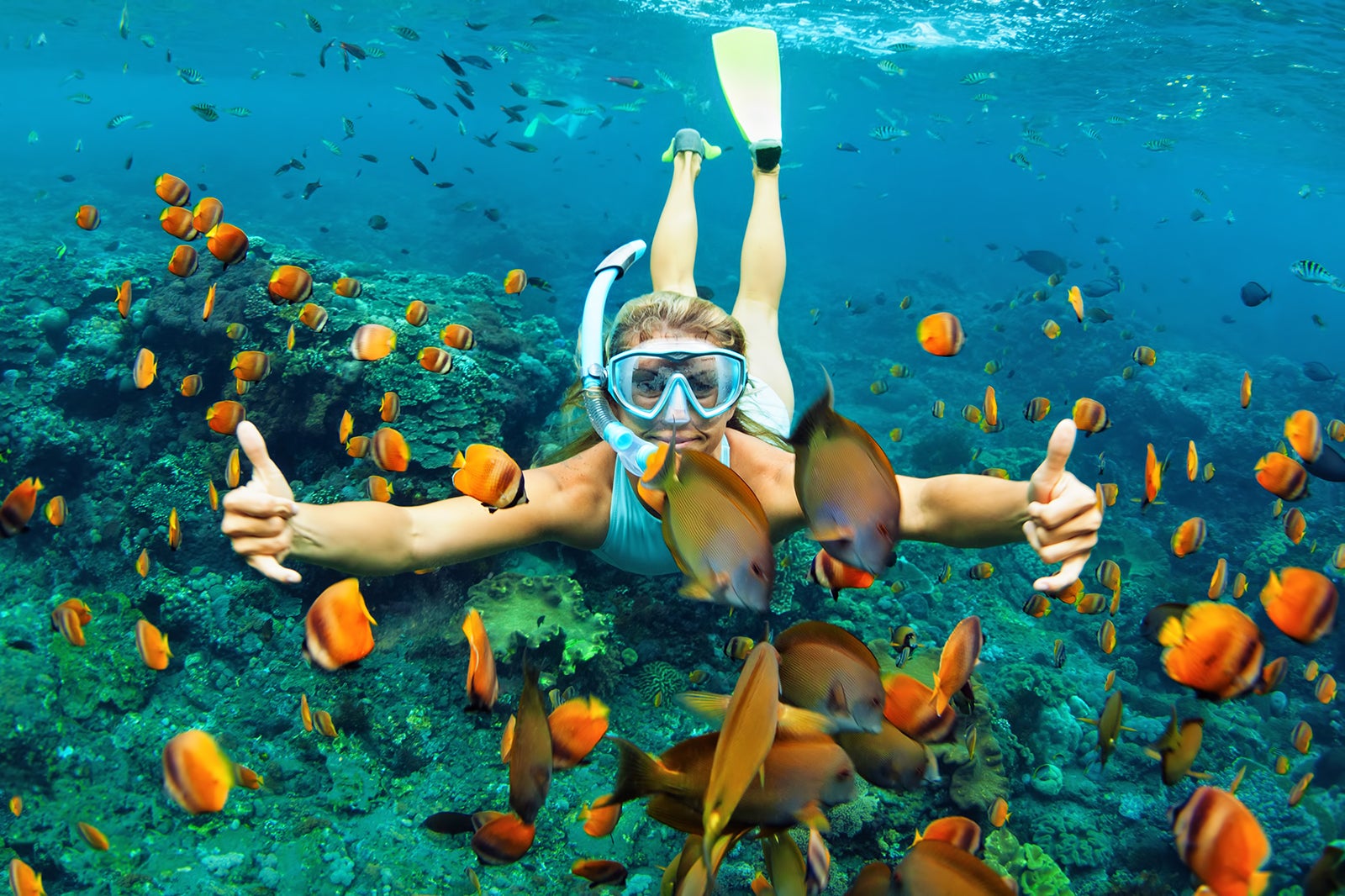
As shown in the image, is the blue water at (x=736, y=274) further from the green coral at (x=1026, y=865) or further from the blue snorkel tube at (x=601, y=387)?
the blue snorkel tube at (x=601, y=387)

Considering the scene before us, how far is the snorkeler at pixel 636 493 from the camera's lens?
2.19 m

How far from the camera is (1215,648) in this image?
2.18m

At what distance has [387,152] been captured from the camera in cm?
Answer: 7506

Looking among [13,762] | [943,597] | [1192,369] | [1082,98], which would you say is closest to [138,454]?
[13,762]

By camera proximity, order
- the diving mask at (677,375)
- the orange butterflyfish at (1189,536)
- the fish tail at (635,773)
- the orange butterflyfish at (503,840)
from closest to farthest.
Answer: the fish tail at (635,773) < the orange butterflyfish at (503,840) < the diving mask at (677,375) < the orange butterflyfish at (1189,536)

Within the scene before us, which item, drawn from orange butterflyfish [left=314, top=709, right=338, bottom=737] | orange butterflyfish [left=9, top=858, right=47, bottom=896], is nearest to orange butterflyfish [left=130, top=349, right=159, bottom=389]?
orange butterflyfish [left=314, top=709, right=338, bottom=737]

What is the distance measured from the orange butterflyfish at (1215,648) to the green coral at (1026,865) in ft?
13.3

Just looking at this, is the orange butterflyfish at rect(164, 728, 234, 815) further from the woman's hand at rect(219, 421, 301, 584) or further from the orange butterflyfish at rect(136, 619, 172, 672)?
the orange butterflyfish at rect(136, 619, 172, 672)

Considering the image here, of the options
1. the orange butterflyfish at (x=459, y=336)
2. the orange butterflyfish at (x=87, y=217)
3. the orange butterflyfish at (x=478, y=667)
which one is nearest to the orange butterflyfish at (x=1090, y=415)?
the orange butterflyfish at (x=478, y=667)

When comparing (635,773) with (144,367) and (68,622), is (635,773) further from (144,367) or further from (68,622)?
(144,367)

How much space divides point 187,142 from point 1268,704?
90.8 m

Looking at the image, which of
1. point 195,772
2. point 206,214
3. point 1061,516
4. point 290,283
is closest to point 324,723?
point 195,772

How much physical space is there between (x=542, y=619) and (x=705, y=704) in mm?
5014

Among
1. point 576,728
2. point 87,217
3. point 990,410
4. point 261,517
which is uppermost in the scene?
point 87,217
